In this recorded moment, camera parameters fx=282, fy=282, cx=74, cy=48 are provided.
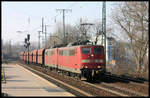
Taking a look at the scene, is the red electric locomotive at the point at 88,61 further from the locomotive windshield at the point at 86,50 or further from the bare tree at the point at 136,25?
the bare tree at the point at 136,25

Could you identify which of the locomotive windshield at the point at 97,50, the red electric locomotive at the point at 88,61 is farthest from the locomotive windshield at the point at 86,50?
the locomotive windshield at the point at 97,50

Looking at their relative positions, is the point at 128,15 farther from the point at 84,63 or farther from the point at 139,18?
the point at 84,63

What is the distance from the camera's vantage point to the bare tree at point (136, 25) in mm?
27859

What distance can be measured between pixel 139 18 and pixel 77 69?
9826mm

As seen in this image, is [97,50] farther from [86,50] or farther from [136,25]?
[136,25]

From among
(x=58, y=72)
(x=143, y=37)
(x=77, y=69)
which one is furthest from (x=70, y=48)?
(x=143, y=37)

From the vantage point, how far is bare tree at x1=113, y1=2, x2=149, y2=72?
27859mm


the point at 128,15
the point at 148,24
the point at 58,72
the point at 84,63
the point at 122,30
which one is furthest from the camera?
the point at 122,30

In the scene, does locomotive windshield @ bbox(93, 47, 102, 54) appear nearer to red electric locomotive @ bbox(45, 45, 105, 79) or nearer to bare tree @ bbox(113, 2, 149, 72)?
red electric locomotive @ bbox(45, 45, 105, 79)

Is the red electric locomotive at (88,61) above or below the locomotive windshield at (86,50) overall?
below

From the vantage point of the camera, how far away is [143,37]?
3098 centimetres

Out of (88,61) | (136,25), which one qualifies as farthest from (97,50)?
(136,25)

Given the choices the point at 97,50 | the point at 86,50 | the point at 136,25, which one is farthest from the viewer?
the point at 136,25

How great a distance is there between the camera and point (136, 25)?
30141 millimetres
